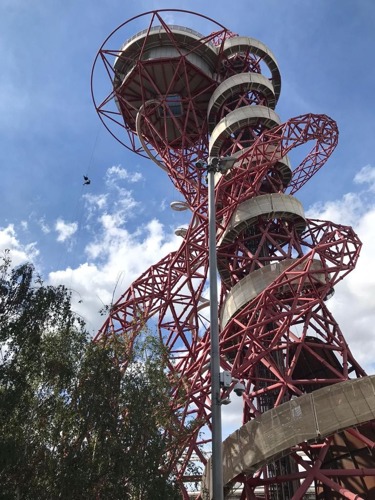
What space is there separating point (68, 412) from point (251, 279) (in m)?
14.8

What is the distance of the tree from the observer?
12.8 m

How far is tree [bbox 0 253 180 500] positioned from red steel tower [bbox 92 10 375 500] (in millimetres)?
2196

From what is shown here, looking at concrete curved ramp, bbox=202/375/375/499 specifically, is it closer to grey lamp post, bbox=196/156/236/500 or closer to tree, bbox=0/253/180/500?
tree, bbox=0/253/180/500

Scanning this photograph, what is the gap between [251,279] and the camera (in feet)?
86.7

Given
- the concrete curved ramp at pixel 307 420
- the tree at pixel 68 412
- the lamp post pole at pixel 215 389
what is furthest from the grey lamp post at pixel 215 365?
the concrete curved ramp at pixel 307 420

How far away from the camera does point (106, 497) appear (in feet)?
43.0

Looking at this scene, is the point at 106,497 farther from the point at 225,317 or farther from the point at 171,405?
the point at 225,317

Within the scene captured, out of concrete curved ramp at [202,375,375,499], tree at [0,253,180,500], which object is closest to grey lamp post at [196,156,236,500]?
tree at [0,253,180,500]

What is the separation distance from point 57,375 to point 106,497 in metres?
4.12

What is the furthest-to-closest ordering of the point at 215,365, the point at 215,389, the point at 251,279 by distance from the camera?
the point at 251,279
the point at 215,365
the point at 215,389

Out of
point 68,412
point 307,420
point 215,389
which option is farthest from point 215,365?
point 307,420

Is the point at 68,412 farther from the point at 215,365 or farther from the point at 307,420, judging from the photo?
the point at 307,420

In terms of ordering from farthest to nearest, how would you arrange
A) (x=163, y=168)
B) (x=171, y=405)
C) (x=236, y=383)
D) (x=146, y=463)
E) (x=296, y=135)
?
(x=163, y=168)
(x=296, y=135)
(x=171, y=405)
(x=146, y=463)
(x=236, y=383)

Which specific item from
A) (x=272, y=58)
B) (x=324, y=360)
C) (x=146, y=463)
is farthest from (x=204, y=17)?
(x=146, y=463)
